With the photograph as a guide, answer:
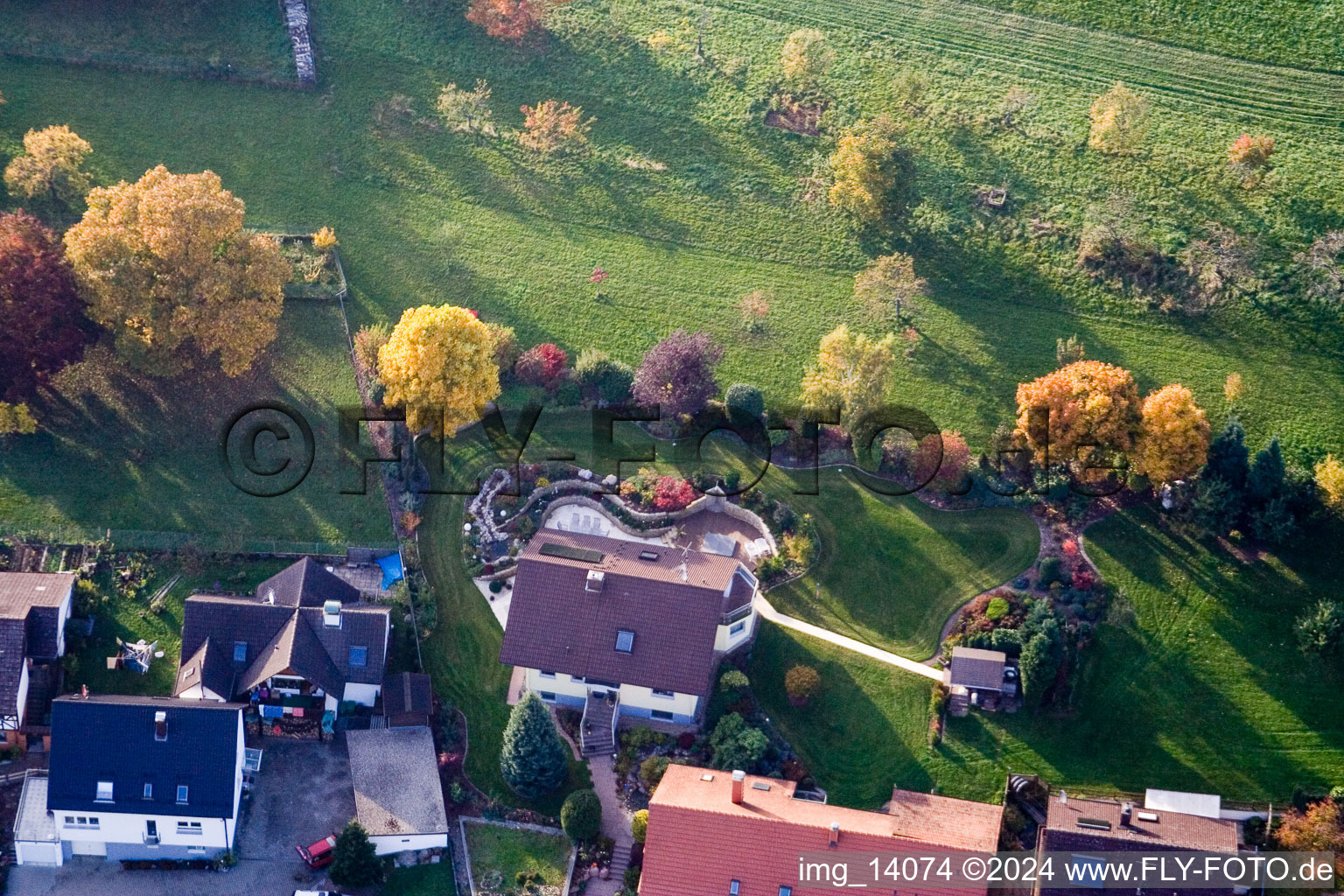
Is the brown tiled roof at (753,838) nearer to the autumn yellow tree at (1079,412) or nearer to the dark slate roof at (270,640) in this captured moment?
the dark slate roof at (270,640)

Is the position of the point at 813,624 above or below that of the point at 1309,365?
below

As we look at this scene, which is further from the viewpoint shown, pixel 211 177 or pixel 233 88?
pixel 233 88

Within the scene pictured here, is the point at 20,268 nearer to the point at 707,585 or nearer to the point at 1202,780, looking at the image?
the point at 707,585

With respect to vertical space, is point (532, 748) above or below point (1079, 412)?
below

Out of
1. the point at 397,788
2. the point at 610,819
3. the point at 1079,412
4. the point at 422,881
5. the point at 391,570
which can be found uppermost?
the point at 1079,412

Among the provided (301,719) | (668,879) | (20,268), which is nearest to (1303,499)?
(668,879)

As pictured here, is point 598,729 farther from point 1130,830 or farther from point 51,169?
point 51,169

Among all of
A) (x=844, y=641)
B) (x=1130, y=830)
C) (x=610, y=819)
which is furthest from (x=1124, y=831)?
(x=610, y=819)

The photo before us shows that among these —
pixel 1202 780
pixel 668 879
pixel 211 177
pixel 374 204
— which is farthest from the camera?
pixel 374 204
